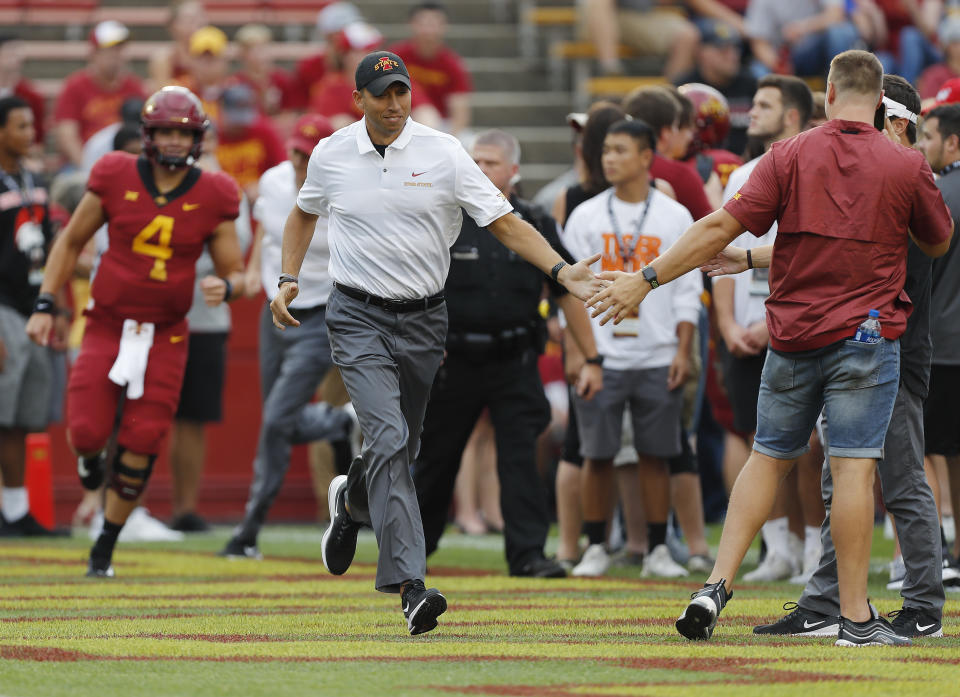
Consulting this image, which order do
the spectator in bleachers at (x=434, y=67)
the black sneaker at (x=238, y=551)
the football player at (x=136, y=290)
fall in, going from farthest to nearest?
the spectator in bleachers at (x=434, y=67), the black sneaker at (x=238, y=551), the football player at (x=136, y=290)

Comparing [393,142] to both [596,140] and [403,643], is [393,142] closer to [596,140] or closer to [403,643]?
[403,643]

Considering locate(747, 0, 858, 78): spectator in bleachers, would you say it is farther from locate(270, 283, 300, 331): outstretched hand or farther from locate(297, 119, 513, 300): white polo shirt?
locate(270, 283, 300, 331): outstretched hand

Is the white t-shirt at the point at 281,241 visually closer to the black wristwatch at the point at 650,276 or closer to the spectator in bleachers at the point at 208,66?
the black wristwatch at the point at 650,276

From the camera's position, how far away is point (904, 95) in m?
6.88

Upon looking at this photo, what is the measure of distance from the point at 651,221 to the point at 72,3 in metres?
12.5

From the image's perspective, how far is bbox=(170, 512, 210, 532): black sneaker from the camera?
12.4 m

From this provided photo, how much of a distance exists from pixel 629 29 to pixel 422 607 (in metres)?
13.4

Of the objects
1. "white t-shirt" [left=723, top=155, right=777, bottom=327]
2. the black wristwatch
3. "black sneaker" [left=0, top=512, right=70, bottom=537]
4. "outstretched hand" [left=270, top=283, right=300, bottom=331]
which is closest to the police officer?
"white t-shirt" [left=723, top=155, right=777, bottom=327]

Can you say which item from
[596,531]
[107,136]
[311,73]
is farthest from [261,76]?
[596,531]

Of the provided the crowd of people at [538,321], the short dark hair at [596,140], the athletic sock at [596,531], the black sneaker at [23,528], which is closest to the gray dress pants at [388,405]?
the crowd of people at [538,321]

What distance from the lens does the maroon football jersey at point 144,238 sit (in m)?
8.91

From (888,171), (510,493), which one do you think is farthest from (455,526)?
(888,171)

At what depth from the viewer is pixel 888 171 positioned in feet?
19.7

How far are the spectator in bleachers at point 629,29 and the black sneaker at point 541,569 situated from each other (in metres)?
9.41
